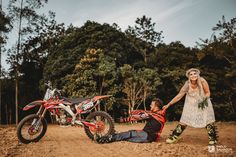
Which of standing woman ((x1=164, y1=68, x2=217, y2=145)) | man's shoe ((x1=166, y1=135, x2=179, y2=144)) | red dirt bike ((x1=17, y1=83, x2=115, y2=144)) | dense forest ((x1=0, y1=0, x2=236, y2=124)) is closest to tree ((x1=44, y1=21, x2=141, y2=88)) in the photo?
dense forest ((x1=0, y1=0, x2=236, y2=124))

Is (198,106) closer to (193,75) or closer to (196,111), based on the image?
(196,111)

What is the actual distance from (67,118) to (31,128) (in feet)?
3.10

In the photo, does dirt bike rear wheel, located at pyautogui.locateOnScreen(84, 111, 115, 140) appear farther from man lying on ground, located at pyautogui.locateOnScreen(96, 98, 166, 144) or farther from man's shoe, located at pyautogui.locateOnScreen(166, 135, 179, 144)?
man's shoe, located at pyautogui.locateOnScreen(166, 135, 179, 144)

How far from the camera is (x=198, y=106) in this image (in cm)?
580

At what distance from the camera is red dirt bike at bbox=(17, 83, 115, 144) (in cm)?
674

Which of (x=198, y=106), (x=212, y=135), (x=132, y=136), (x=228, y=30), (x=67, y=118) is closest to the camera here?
(x=212, y=135)

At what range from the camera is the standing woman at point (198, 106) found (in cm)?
571

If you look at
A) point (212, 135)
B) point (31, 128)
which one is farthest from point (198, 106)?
point (31, 128)

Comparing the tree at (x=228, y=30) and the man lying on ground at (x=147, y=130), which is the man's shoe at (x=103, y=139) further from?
the tree at (x=228, y=30)

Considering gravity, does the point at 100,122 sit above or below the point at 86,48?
below

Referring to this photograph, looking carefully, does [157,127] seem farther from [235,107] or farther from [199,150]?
[235,107]

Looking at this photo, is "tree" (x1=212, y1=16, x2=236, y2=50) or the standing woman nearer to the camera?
the standing woman

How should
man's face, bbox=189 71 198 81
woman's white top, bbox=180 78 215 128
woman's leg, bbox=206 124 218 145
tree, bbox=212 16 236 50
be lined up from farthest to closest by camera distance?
1. tree, bbox=212 16 236 50
2. man's face, bbox=189 71 198 81
3. woman's white top, bbox=180 78 215 128
4. woman's leg, bbox=206 124 218 145

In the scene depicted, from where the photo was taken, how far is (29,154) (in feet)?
17.3
